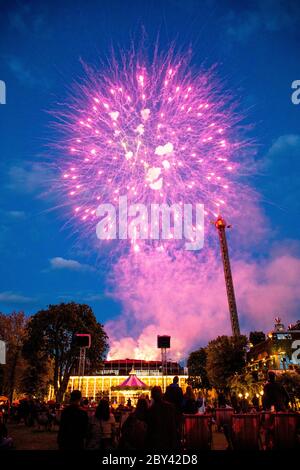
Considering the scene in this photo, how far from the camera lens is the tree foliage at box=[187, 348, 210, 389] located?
5346 cm

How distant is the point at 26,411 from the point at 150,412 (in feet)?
62.1

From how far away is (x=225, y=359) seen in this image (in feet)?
122

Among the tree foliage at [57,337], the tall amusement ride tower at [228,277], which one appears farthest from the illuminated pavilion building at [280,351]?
the tree foliage at [57,337]

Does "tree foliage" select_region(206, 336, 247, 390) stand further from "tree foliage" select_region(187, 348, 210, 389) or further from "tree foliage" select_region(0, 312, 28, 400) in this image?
"tree foliage" select_region(0, 312, 28, 400)

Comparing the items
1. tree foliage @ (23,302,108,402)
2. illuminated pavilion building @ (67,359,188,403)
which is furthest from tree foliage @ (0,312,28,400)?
illuminated pavilion building @ (67,359,188,403)

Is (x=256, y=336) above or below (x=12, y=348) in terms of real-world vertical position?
above

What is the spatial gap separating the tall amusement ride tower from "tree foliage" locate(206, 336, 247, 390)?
11.7 m

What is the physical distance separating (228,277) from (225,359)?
20.8 m

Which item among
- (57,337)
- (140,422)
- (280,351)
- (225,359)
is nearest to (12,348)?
(57,337)

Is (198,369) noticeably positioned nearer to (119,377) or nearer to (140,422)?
Result: (119,377)

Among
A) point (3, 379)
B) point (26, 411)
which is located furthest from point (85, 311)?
point (3, 379)

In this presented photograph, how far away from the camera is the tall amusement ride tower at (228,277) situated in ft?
169

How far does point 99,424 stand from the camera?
26.3 feet
